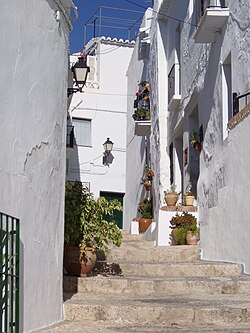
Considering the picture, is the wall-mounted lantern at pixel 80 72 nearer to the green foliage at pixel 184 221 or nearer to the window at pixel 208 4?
the window at pixel 208 4

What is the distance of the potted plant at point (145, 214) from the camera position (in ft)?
53.1

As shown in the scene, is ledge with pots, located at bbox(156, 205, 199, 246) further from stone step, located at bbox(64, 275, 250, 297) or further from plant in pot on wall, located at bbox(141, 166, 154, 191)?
plant in pot on wall, located at bbox(141, 166, 154, 191)

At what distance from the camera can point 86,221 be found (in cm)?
846

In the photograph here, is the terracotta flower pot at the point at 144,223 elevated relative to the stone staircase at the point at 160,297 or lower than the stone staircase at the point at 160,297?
elevated

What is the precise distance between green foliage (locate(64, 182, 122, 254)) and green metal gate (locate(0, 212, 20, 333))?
280 centimetres

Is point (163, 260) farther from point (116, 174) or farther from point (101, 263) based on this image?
point (116, 174)

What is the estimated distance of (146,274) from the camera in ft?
29.5

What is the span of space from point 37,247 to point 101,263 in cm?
351

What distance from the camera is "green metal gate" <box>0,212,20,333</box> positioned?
514cm

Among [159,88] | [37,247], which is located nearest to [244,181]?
[37,247]

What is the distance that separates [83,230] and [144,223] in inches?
311

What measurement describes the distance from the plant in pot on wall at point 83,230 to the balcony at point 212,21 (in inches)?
156

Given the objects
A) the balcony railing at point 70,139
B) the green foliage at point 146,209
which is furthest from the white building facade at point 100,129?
the green foliage at point 146,209

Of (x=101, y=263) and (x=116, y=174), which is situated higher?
(x=116, y=174)
